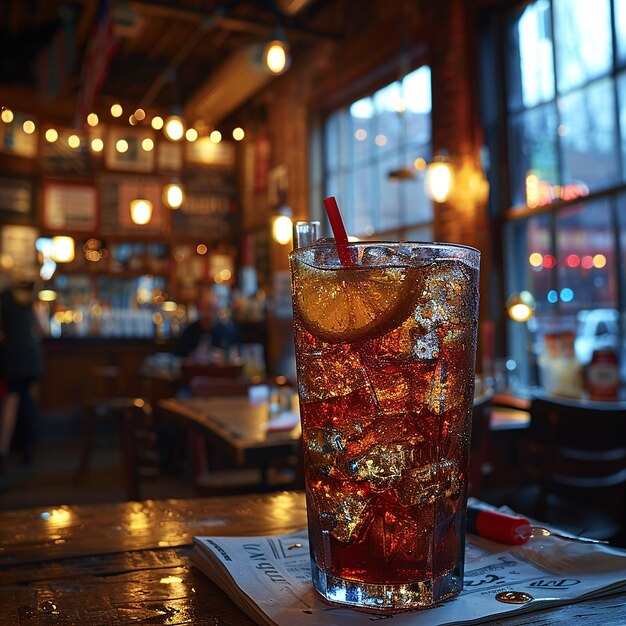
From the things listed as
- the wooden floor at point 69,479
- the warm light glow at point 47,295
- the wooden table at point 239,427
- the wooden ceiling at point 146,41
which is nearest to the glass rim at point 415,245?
the wooden table at point 239,427

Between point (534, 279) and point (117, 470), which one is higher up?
point (534, 279)

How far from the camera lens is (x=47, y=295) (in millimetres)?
9234

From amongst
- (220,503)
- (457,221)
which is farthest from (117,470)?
(220,503)

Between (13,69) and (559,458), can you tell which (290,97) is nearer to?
(13,69)

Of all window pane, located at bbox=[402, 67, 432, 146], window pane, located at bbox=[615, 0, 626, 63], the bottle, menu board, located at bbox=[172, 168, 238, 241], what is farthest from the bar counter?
window pane, located at bbox=[615, 0, 626, 63]

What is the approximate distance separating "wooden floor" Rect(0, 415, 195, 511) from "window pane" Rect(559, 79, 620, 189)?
11.4 ft

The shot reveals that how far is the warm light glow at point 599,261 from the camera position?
4862mm

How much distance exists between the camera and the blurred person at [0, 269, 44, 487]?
5.71m

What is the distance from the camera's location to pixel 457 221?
20.2 ft

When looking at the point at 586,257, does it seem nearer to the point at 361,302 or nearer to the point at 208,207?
the point at 361,302

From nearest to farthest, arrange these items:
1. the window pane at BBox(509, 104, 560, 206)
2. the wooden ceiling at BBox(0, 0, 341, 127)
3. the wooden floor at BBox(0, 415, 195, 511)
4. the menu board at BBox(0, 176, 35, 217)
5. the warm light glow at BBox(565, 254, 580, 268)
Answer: the wooden floor at BBox(0, 415, 195, 511) → the warm light glow at BBox(565, 254, 580, 268) → the window pane at BBox(509, 104, 560, 206) → the wooden ceiling at BBox(0, 0, 341, 127) → the menu board at BBox(0, 176, 35, 217)

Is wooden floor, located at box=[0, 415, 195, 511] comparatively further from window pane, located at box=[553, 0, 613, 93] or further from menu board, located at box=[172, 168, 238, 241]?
window pane, located at box=[553, 0, 613, 93]

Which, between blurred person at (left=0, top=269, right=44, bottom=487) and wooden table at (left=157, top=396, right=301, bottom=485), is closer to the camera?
wooden table at (left=157, top=396, right=301, bottom=485)

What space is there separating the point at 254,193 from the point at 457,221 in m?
4.56
